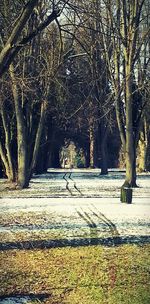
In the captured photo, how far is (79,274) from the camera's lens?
7516 millimetres

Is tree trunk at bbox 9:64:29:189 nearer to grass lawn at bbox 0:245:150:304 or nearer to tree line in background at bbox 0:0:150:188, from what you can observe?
tree line in background at bbox 0:0:150:188

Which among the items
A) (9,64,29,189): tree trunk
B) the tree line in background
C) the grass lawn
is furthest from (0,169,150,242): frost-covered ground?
(9,64,29,189): tree trunk

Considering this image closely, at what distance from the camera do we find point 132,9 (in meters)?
23.4

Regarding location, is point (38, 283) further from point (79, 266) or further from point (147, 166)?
point (147, 166)

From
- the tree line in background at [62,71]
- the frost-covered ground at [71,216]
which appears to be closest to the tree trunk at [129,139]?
the tree line in background at [62,71]

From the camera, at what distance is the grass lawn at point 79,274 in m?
6.41

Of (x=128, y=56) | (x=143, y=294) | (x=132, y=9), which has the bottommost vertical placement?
(x=143, y=294)

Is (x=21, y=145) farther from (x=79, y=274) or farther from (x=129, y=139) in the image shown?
(x=79, y=274)

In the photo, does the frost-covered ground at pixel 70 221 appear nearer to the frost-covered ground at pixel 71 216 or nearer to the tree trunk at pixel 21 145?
the frost-covered ground at pixel 71 216

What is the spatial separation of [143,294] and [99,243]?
344 cm

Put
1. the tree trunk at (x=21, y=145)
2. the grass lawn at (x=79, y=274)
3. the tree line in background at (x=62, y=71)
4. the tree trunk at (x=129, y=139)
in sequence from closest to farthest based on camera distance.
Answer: the grass lawn at (x=79, y=274) < the tree line in background at (x=62, y=71) < the tree trunk at (x=129, y=139) < the tree trunk at (x=21, y=145)

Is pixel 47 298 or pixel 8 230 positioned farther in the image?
pixel 8 230

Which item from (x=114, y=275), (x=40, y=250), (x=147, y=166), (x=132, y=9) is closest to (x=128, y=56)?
(x=132, y=9)

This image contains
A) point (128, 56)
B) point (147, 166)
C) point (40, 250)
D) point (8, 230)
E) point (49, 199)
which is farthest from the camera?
point (147, 166)
